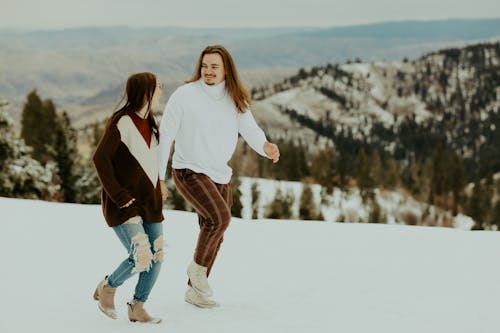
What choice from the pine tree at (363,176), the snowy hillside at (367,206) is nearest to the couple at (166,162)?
the snowy hillside at (367,206)

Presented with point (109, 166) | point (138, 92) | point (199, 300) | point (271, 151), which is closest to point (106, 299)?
point (199, 300)

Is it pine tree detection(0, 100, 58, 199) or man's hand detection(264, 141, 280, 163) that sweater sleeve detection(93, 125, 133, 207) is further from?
pine tree detection(0, 100, 58, 199)

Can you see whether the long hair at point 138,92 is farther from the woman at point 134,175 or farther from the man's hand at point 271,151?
the man's hand at point 271,151

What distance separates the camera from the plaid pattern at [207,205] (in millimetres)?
5543

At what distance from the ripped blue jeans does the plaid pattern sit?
603 mm

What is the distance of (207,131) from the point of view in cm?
554

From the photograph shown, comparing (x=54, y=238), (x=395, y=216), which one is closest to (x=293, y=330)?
(x=54, y=238)

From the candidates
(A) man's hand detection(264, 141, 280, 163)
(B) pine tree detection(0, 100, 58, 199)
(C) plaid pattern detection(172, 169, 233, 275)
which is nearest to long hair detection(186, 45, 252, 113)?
(A) man's hand detection(264, 141, 280, 163)

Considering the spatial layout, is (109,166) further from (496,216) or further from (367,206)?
(367,206)

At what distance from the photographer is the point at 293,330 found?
5.46 meters

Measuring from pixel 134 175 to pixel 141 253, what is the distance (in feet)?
1.92

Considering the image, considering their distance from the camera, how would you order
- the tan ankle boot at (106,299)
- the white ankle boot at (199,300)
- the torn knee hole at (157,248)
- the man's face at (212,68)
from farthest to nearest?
the white ankle boot at (199,300) < the man's face at (212,68) < the tan ankle boot at (106,299) < the torn knee hole at (157,248)

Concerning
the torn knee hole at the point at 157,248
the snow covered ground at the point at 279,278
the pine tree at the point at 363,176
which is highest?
the torn knee hole at the point at 157,248

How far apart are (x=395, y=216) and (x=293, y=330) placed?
11619 centimetres
